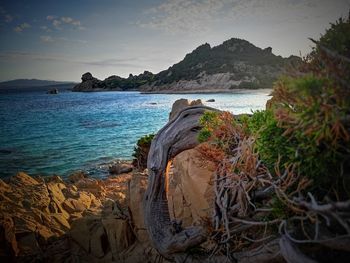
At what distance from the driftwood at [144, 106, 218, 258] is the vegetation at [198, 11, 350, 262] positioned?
4.02 ft

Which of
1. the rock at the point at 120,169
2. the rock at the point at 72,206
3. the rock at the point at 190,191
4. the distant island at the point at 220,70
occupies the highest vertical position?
the distant island at the point at 220,70

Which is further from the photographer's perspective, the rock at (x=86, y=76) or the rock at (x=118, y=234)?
the rock at (x=86, y=76)

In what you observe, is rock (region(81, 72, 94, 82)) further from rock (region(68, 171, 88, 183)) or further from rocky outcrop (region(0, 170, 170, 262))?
rocky outcrop (region(0, 170, 170, 262))

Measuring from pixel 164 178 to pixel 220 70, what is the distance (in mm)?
107294

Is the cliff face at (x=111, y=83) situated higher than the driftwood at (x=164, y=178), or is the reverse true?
the cliff face at (x=111, y=83)

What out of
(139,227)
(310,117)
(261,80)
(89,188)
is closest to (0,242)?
(139,227)

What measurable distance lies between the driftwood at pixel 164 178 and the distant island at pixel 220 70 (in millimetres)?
73562

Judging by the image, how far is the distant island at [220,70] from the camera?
96.0 meters

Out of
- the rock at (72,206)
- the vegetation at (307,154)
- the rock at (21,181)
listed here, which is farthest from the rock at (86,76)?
the vegetation at (307,154)

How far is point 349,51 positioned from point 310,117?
3.97 feet

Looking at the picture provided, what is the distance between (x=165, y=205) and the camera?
5.38 m

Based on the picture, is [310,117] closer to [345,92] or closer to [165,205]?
[345,92]

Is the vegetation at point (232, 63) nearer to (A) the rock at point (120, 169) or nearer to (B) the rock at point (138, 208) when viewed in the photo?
(A) the rock at point (120, 169)

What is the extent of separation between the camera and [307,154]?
2.34 meters
